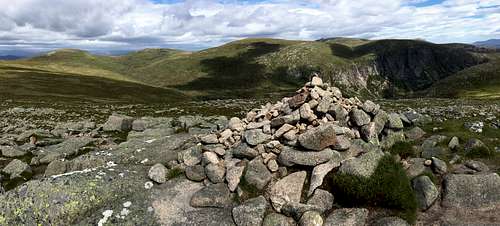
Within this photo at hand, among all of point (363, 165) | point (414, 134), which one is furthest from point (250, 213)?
point (414, 134)

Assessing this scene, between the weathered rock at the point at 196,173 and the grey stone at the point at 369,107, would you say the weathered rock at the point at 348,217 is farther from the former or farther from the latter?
the grey stone at the point at 369,107

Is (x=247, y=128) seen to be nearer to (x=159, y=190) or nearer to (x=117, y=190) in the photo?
(x=159, y=190)

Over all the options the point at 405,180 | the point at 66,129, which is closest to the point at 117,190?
the point at 405,180

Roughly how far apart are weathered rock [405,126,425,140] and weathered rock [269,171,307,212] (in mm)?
12138

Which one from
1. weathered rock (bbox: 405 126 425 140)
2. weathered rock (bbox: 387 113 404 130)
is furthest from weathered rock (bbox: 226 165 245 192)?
weathered rock (bbox: 405 126 425 140)

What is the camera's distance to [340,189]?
17.1 m

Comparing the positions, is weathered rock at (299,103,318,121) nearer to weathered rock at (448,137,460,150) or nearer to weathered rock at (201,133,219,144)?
weathered rock at (201,133,219,144)

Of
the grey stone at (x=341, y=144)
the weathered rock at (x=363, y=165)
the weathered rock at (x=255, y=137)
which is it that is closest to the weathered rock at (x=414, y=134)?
the grey stone at (x=341, y=144)

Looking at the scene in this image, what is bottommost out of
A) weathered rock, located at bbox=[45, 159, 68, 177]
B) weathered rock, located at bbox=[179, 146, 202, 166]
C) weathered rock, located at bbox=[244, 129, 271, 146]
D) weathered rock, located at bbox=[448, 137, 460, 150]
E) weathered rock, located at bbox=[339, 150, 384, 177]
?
weathered rock, located at bbox=[45, 159, 68, 177]

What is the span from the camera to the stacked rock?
17812 millimetres

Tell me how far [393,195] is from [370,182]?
1099 mm

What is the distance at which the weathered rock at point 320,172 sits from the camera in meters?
17.5

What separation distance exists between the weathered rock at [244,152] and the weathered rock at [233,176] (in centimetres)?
82

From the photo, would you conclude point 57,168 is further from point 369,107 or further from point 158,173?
point 369,107
